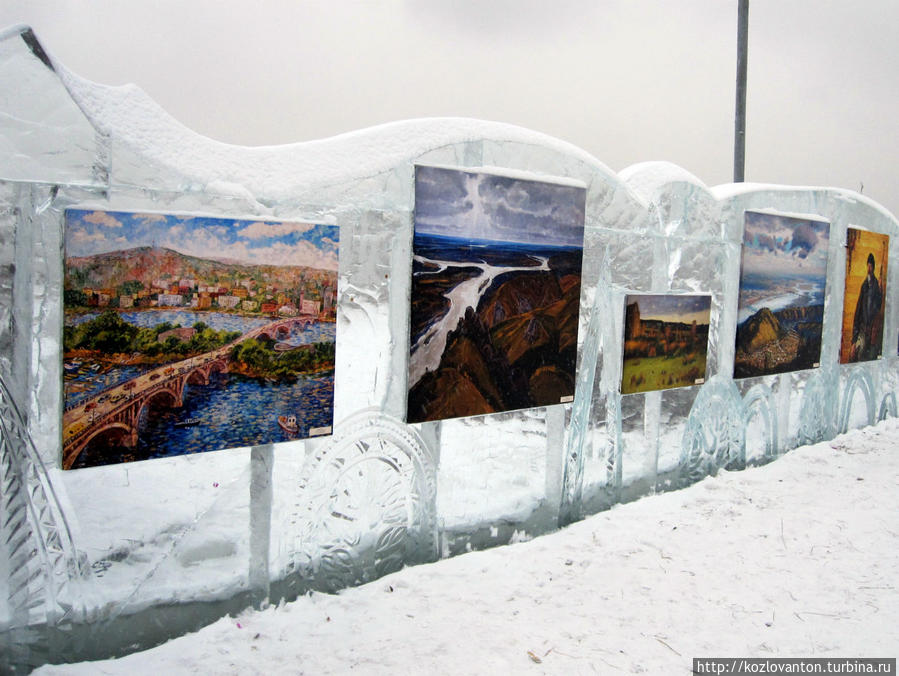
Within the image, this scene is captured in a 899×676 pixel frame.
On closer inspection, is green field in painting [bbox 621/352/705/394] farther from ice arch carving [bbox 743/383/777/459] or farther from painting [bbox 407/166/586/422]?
ice arch carving [bbox 743/383/777/459]

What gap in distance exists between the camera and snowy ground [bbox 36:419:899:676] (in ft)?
10.4

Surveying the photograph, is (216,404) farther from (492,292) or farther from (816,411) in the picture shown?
(816,411)

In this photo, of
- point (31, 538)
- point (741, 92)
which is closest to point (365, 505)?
point (31, 538)

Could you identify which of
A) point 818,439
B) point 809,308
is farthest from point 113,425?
point 818,439

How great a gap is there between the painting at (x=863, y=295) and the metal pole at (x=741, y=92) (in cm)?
258

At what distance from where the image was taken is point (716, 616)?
377cm

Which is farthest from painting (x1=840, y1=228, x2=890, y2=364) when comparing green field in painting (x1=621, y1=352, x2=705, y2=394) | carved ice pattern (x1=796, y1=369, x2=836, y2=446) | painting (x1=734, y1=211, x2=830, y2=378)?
green field in painting (x1=621, y1=352, x2=705, y2=394)

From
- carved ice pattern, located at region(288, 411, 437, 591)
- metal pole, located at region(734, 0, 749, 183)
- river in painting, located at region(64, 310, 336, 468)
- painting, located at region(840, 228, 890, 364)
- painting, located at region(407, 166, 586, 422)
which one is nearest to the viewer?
river in painting, located at region(64, 310, 336, 468)

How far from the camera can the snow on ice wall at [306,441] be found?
2.76 metres

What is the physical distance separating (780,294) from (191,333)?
18.6 feet

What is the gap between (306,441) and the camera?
3551 millimetres

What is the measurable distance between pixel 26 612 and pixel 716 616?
11.4 feet

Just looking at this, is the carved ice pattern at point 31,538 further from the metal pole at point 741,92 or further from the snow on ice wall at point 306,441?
the metal pole at point 741,92

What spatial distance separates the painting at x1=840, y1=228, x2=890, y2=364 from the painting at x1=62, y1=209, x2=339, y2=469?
21.1ft
